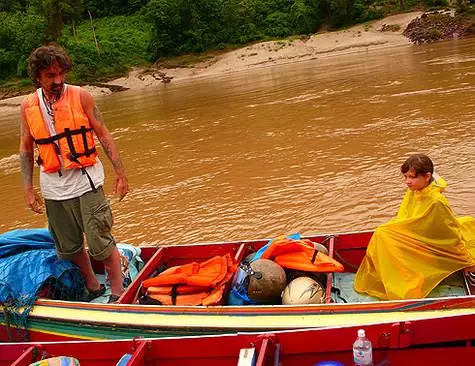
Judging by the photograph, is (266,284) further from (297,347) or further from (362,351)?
(362,351)

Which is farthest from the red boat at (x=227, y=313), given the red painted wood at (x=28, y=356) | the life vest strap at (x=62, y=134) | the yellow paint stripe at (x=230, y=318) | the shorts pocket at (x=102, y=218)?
the life vest strap at (x=62, y=134)

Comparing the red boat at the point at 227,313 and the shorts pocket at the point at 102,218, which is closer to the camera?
the red boat at the point at 227,313

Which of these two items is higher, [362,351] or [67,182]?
[67,182]

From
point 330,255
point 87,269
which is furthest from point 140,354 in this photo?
point 330,255

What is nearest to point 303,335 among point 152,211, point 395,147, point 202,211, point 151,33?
point 202,211

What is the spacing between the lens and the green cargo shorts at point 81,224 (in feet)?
13.2

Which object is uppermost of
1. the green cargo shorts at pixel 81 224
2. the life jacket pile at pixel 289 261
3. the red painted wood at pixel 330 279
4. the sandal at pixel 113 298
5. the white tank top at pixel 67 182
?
the white tank top at pixel 67 182

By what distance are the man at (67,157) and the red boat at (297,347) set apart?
3.04ft

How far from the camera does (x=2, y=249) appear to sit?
177 inches

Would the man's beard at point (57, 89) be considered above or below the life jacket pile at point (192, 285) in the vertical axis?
above

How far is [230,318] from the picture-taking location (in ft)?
11.4

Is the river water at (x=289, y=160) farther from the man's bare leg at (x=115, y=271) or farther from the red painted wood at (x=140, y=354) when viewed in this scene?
the red painted wood at (x=140, y=354)

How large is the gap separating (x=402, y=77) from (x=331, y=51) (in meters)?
19.3

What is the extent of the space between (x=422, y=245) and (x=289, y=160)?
6.31m
